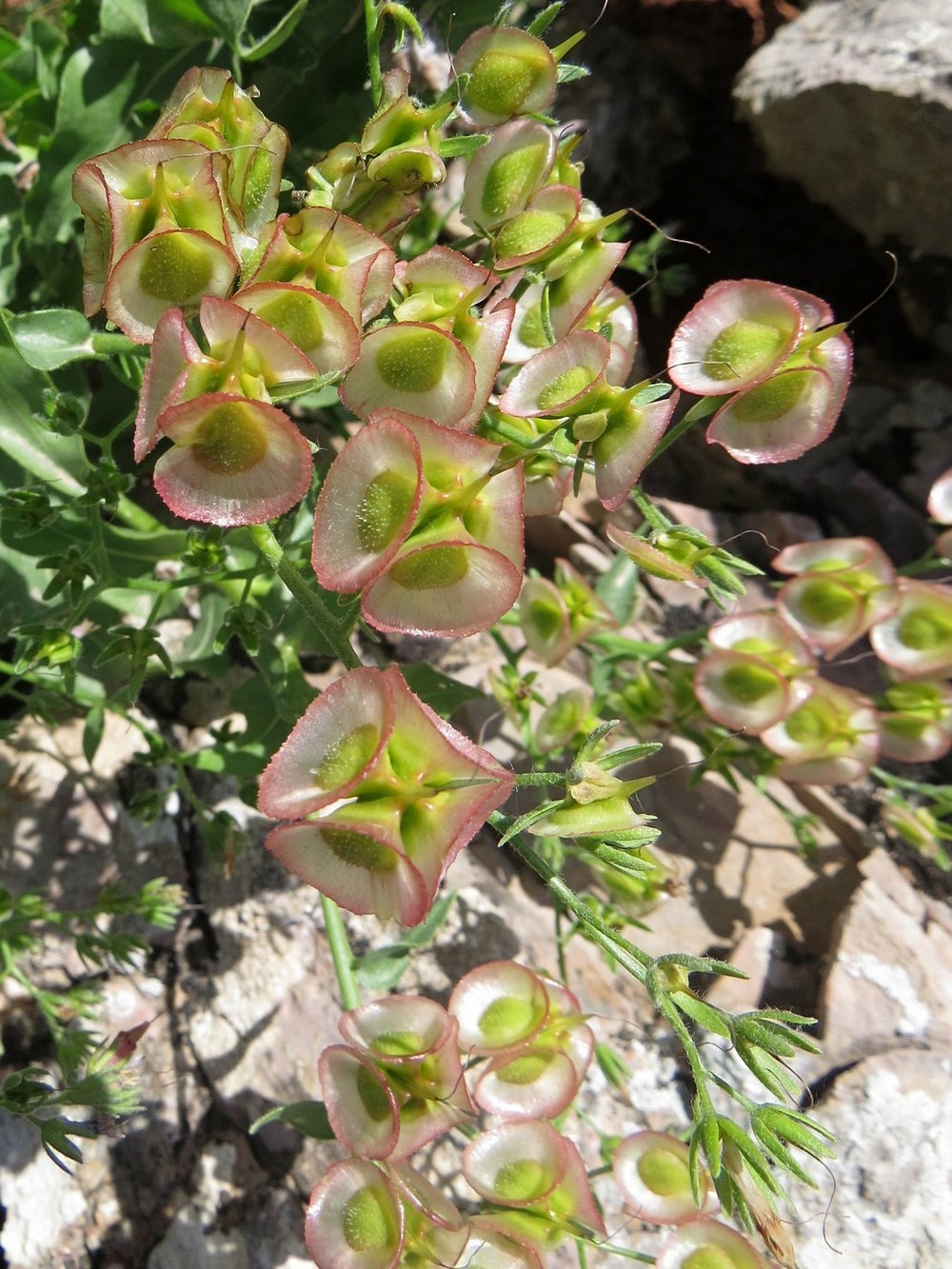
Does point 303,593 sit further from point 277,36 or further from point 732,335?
point 277,36

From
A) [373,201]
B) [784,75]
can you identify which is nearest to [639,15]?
[784,75]

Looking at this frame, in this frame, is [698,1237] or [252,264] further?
[698,1237]

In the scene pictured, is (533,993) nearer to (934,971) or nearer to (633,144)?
(934,971)

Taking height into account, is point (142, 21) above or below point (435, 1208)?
above

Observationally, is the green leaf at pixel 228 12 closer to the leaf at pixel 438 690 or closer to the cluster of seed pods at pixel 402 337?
the cluster of seed pods at pixel 402 337

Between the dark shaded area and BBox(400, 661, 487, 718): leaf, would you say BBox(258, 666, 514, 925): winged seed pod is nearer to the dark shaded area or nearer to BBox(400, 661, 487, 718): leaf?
BBox(400, 661, 487, 718): leaf

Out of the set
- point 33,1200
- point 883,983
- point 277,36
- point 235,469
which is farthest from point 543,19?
point 33,1200

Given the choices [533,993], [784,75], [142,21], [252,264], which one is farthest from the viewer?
[784,75]

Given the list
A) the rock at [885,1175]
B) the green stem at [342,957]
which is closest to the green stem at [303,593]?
the green stem at [342,957]

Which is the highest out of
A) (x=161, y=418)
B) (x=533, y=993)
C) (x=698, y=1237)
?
(x=161, y=418)
